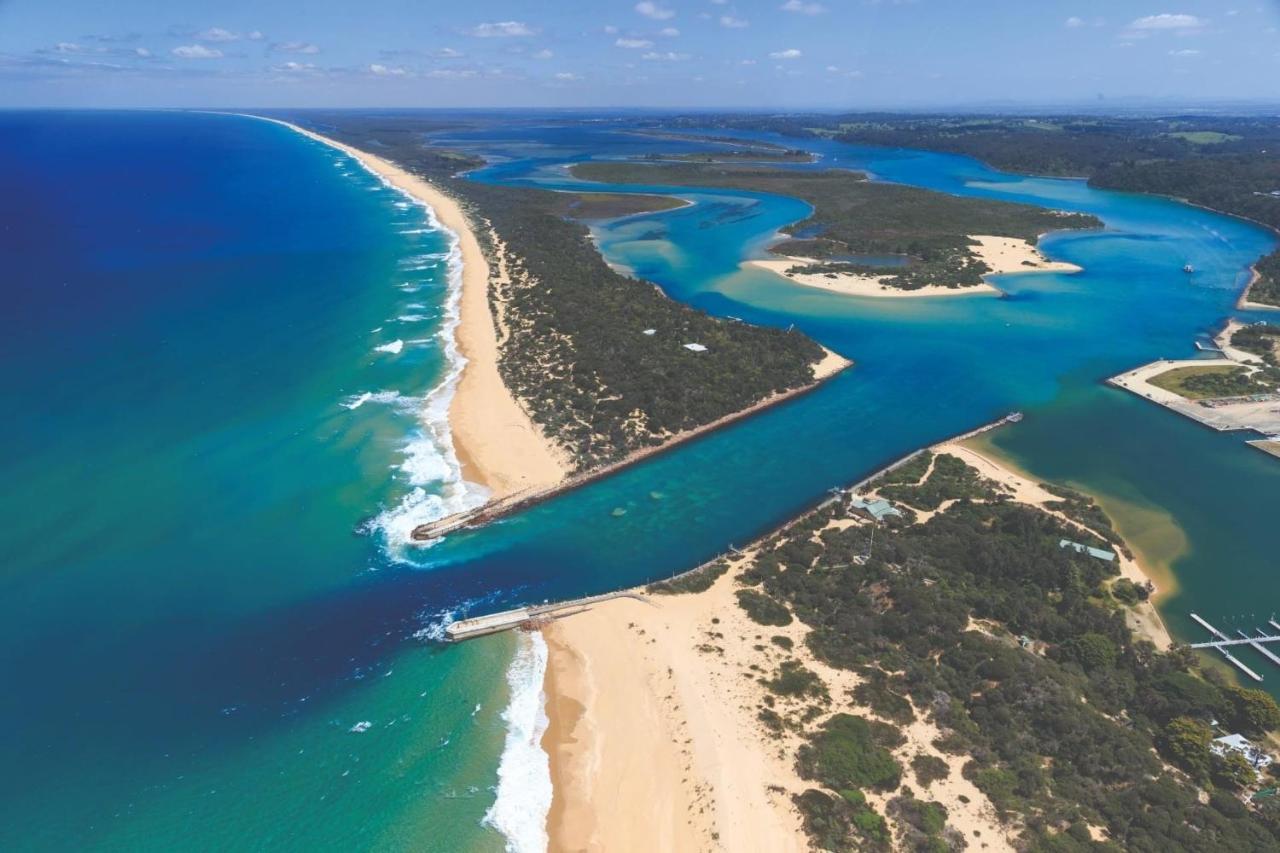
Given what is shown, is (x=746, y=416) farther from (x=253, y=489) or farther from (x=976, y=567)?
(x=253, y=489)

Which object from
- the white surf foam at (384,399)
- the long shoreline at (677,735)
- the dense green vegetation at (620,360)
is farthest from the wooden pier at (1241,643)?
the white surf foam at (384,399)

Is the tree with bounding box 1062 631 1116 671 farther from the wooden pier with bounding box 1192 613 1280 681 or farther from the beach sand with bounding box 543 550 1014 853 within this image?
the beach sand with bounding box 543 550 1014 853

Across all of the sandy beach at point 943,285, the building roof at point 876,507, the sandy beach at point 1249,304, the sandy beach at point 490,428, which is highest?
the sandy beach at point 943,285

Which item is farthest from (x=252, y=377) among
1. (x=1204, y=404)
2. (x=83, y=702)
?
(x=1204, y=404)

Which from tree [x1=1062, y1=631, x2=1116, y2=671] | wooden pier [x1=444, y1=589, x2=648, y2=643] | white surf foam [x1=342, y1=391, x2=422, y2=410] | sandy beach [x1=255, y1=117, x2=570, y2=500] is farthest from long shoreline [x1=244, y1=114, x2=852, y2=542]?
tree [x1=1062, y1=631, x2=1116, y2=671]

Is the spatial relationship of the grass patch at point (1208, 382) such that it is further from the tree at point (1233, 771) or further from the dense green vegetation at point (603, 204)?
the dense green vegetation at point (603, 204)

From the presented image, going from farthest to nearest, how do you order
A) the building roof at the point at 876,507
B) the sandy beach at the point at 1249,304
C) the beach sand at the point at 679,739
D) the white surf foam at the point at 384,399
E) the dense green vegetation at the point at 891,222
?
the dense green vegetation at the point at 891,222
the sandy beach at the point at 1249,304
the white surf foam at the point at 384,399
the building roof at the point at 876,507
the beach sand at the point at 679,739
